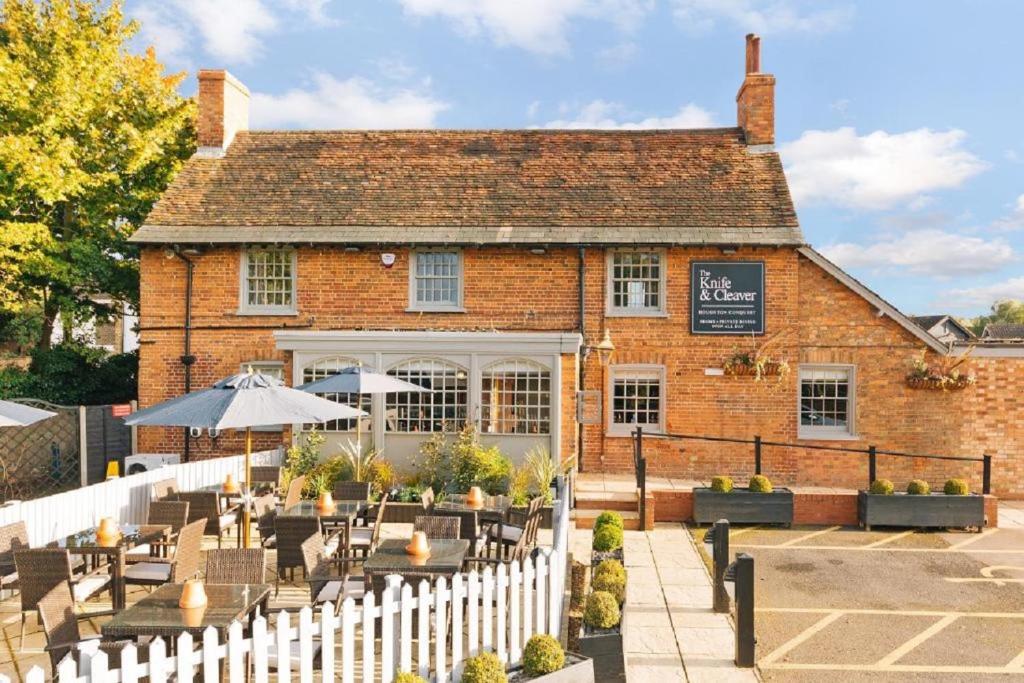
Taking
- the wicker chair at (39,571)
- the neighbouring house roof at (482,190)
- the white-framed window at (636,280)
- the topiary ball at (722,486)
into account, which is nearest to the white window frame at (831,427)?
the neighbouring house roof at (482,190)

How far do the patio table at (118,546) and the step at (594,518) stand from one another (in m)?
6.59

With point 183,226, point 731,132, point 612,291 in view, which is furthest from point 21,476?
point 731,132

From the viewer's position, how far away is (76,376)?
2033cm

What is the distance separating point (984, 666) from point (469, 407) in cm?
975

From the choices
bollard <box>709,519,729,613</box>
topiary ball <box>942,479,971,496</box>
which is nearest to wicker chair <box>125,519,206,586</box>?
bollard <box>709,519,729,613</box>

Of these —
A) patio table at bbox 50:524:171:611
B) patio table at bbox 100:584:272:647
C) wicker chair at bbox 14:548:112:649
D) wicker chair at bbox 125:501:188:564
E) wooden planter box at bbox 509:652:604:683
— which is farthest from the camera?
wicker chair at bbox 125:501:188:564

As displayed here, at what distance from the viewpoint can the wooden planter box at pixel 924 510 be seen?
515 inches

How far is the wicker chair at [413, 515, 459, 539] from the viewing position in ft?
28.4

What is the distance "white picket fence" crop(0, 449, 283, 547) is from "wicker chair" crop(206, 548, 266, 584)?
4.37 meters

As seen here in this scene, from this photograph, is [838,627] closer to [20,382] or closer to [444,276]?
[444,276]

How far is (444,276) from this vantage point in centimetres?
1692

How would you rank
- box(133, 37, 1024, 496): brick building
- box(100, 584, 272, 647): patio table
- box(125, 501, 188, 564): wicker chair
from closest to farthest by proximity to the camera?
1. box(100, 584, 272, 647): patio table
2. box(125, 501, 188, 564): wicker chair
3. box(133, 37, 1024, 496): brick building

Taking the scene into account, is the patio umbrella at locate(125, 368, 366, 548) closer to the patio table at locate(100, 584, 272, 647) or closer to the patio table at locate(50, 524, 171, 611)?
the patio table at locate(50, 524, 171, 611)

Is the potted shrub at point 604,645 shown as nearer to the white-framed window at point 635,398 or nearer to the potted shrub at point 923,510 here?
the potted shrub at point 923,510
